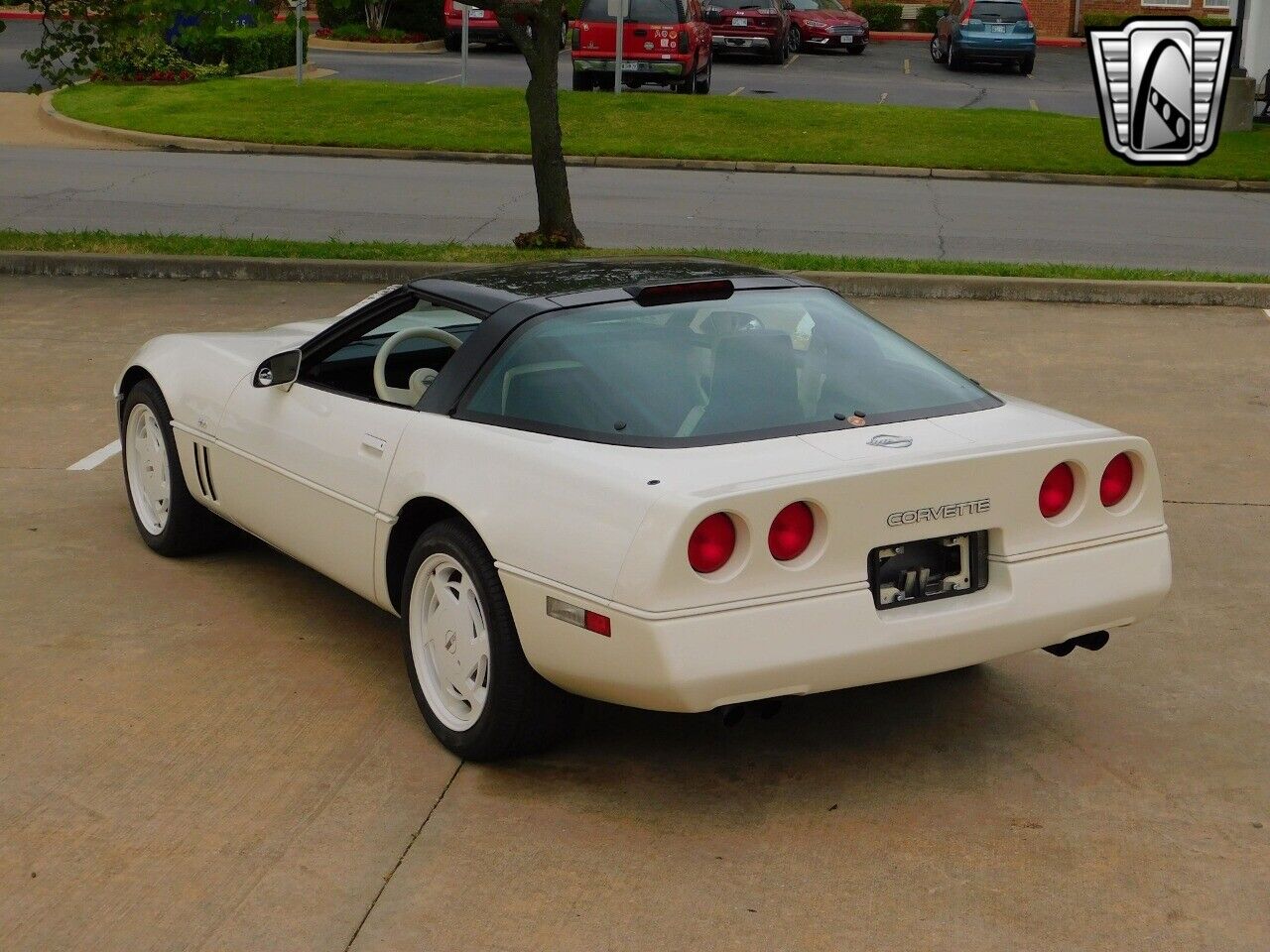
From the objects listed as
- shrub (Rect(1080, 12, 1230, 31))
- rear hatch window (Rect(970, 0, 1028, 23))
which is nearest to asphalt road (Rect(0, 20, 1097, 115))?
rear hatch window (Rect(970, 0, 1028, 23))

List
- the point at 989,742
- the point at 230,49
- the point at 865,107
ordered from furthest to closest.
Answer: the point at 230,49, the point at 865,107, the point at 989,742

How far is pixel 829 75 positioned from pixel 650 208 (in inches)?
808

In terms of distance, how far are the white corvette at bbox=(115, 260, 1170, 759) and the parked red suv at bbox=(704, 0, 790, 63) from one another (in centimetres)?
3285

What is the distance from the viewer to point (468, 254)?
504 inches

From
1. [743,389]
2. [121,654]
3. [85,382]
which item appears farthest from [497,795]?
[85,382]

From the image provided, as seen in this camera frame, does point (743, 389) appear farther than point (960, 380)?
No

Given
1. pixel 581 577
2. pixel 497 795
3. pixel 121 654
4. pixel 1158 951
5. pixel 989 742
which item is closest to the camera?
pixel 1158 951

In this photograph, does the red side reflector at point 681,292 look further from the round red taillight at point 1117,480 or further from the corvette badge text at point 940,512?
the round red taillight at point 1117,480

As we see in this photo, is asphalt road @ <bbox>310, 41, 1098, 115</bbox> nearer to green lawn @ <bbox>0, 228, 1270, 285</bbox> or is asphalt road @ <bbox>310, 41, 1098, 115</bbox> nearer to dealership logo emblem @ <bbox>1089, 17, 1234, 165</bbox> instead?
dealership logo emblem @ <bbox>1089, 17, 1234, 165</bbox>

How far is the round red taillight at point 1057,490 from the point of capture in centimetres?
454

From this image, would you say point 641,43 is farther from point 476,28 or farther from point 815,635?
point 815,635

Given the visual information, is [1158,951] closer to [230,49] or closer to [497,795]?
[497,795]

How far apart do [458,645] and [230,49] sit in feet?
94.2

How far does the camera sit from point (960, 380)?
503 cm
